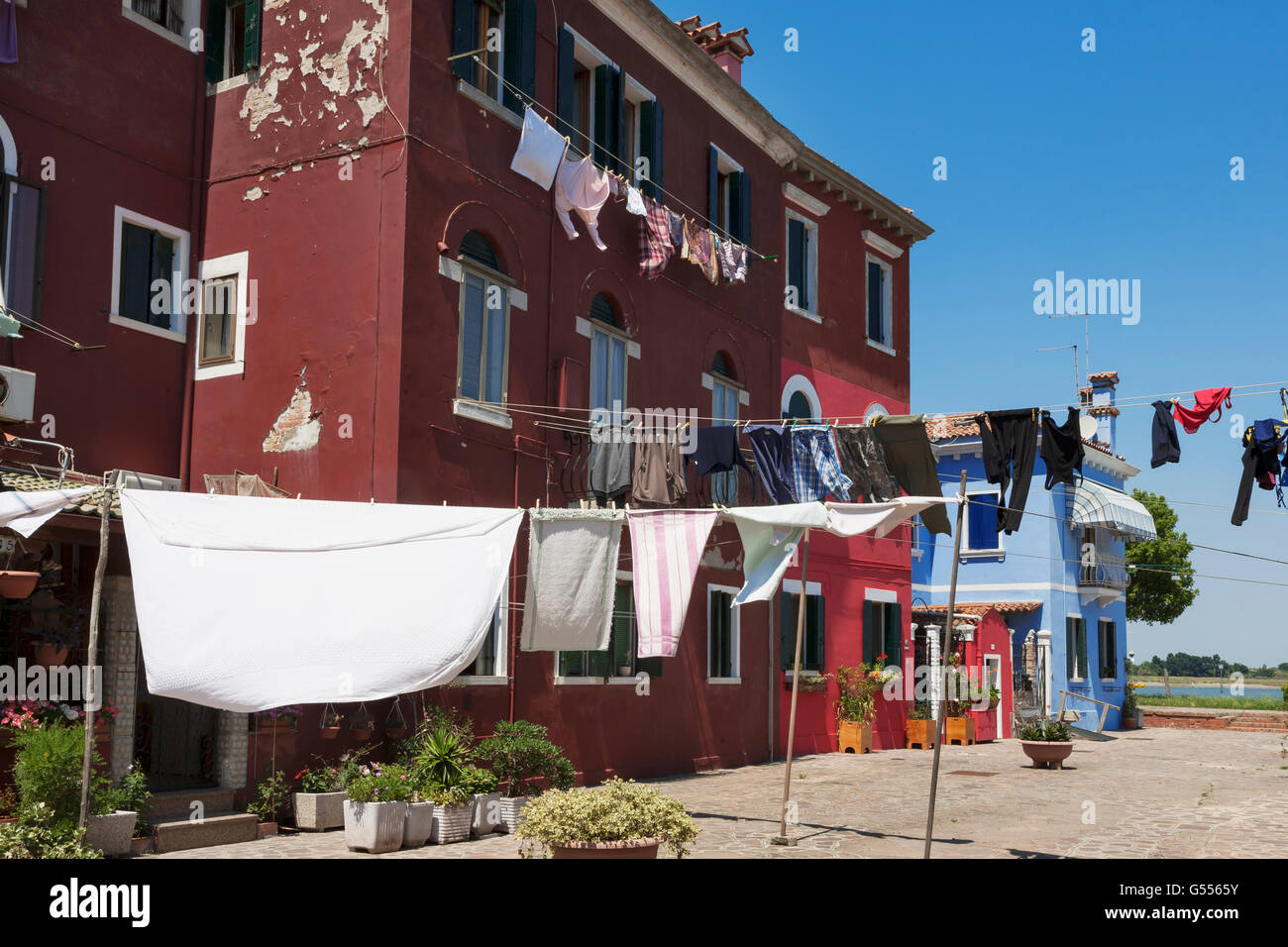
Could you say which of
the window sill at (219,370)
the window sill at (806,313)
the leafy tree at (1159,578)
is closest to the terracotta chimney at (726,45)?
the window sill at (806,313)

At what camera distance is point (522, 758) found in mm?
13320

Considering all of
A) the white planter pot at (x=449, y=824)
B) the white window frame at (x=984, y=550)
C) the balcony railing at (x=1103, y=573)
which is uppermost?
the white window frame at (x=984, y=550)

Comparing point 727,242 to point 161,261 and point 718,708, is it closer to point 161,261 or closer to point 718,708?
point 718,708

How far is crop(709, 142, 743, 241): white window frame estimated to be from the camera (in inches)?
809

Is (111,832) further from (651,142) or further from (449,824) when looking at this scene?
(651,142)

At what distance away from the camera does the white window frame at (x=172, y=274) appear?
13.8 meters

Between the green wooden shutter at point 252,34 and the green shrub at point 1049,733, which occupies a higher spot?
the green wooden shutter at point 252,34

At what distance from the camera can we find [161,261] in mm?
14539

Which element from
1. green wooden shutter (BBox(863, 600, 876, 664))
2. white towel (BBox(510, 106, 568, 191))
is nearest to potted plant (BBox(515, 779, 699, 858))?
white towel (BBox(510, 106, 568, 191))

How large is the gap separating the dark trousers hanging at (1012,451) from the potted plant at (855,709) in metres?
8.78

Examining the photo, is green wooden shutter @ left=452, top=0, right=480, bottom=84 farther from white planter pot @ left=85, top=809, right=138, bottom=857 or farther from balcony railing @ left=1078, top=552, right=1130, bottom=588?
balcony railing @ left=1078, top=552, right=1130, bottom=588

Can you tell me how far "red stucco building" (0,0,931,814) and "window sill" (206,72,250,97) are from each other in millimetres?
54

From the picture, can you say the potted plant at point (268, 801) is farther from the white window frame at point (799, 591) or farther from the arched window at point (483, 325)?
the white window frame at point (799, 591)

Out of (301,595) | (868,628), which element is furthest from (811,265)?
(301,595)
